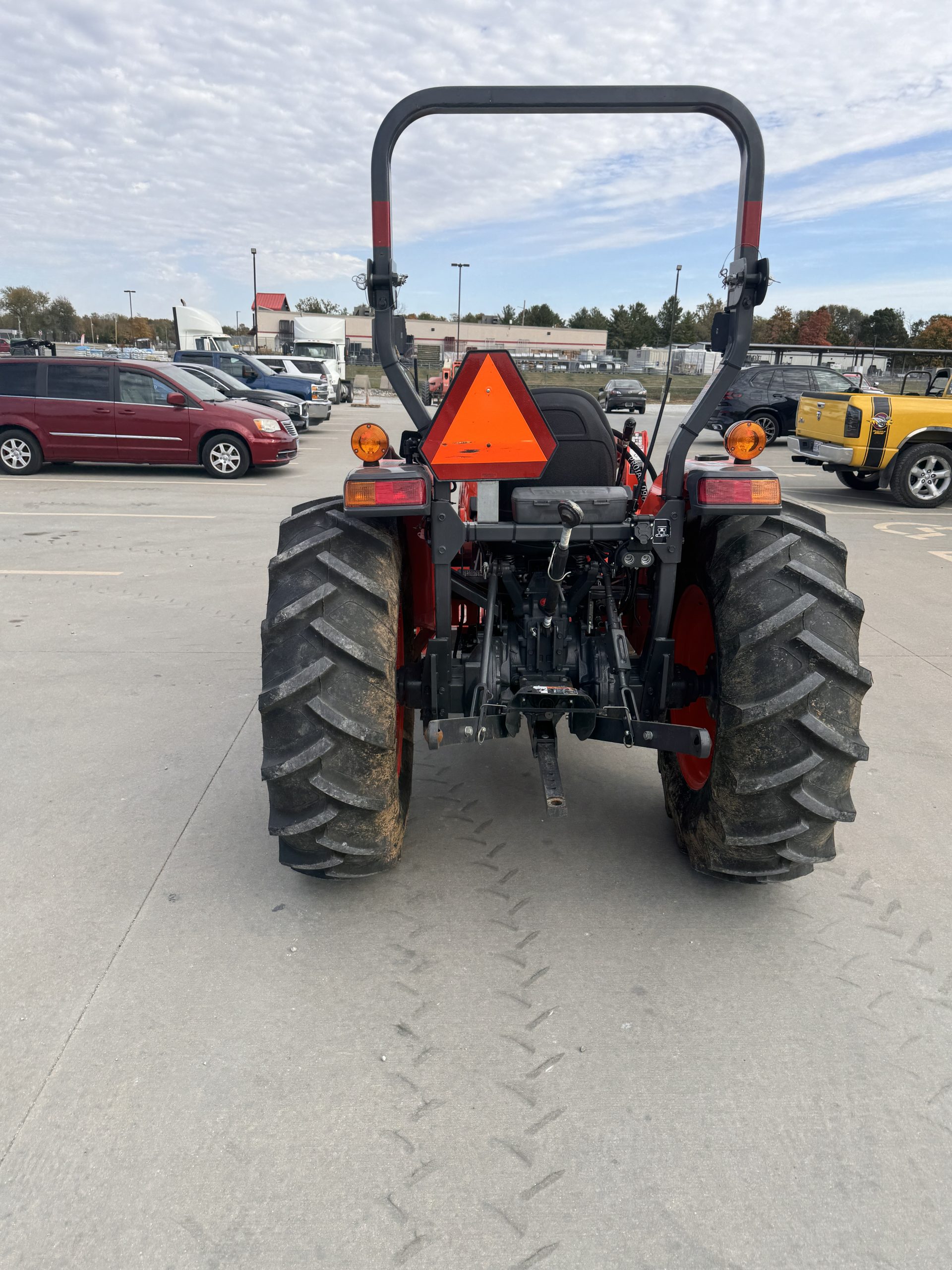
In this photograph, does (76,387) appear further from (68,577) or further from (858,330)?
(858,330)

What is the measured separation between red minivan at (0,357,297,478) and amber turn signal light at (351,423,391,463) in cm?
1091

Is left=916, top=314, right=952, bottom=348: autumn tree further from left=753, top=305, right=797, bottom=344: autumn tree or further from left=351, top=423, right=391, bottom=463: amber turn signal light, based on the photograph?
left=351, top=423, right=391, bottom=463: amber turn signal light

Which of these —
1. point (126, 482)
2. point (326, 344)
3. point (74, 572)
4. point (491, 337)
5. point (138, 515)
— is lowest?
point (74, 572)

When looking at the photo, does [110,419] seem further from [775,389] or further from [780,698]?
[775,389]

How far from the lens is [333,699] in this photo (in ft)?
8.73

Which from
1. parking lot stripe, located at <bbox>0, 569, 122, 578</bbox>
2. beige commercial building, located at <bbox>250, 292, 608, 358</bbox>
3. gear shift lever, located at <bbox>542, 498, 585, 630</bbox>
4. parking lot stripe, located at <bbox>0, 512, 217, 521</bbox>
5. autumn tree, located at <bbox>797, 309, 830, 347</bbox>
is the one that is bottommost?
parking lot stripe, located at <bbox>0, 569, 122, 578</bbox>

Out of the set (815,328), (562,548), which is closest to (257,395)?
(562,548)

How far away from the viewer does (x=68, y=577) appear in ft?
23.9

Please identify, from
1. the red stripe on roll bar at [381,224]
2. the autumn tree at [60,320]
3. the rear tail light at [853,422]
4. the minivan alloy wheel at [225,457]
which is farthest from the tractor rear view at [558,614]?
the autumn tree at [60,320]

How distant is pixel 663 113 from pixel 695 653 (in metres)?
1.87

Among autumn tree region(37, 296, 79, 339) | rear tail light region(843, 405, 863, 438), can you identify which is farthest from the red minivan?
autumn tree region(37, 296, 79, 339)

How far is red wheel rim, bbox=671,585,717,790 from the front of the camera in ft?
10.5

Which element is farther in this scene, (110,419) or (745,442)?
(110,419)

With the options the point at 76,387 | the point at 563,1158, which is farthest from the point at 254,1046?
the point at 76,387
